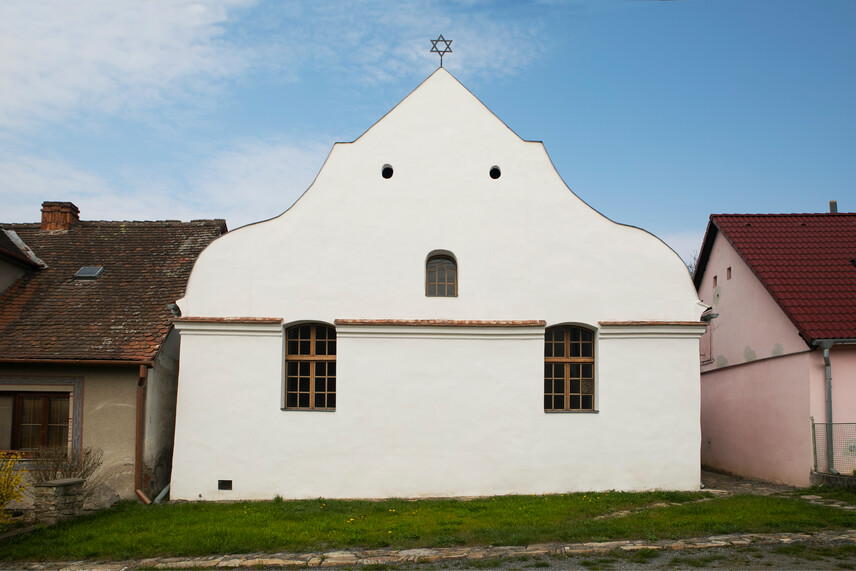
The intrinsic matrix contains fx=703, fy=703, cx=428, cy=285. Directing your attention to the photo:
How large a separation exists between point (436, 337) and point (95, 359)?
624cm

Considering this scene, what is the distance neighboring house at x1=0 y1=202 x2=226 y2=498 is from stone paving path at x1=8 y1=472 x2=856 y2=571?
4.13 meters

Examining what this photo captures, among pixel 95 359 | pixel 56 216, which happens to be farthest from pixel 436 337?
pixel 56 216

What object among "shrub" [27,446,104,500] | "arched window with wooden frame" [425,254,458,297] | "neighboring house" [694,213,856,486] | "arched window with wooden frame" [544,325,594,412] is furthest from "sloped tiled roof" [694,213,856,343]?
"shrub" [27,446,104,500]

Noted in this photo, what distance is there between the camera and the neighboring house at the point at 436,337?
13.0 metres

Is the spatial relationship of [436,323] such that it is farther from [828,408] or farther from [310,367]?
[828,408]

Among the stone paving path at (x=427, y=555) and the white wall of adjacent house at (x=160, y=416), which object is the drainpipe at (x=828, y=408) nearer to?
the stone paving path at (x=427, y=555)

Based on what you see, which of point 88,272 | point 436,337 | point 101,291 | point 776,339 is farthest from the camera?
point 88,272

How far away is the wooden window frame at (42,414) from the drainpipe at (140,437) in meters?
1.40

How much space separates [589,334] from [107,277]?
1036cm

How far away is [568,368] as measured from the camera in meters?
13.5

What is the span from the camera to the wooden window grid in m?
13.1

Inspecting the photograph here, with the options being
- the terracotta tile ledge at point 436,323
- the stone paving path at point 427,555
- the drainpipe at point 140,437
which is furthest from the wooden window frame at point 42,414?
the terracotta tile ledge at point 436,323

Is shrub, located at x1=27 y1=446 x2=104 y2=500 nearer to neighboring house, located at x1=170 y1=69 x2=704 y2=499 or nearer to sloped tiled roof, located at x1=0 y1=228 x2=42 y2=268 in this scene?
neighboring house, located at x1=170 y1=69 x2=704 y2=499

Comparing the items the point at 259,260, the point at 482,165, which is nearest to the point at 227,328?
the point at 259,260
